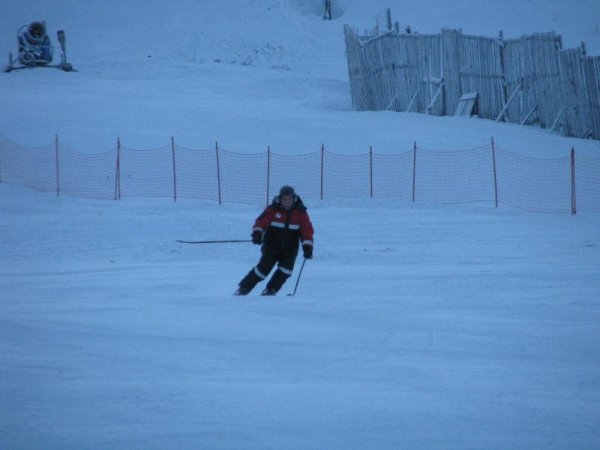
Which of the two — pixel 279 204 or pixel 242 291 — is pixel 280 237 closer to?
pixel 279 204

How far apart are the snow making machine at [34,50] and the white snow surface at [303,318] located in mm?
12020

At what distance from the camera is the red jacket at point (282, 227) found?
31.3 feet

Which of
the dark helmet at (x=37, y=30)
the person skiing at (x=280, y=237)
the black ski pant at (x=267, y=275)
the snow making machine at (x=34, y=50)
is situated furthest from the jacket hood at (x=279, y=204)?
the dark helmet at (x=37, y=30)

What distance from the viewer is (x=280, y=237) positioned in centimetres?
956

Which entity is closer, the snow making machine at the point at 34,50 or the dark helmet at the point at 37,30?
the dark helmet at the point at 37,30

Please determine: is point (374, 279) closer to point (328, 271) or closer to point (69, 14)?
point (328, 271)

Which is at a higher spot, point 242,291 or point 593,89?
point 593,89

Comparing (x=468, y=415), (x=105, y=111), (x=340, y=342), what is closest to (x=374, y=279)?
(x=340, y=342)

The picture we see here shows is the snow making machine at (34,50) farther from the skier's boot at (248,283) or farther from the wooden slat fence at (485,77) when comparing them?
the skier's boot at (248,283)

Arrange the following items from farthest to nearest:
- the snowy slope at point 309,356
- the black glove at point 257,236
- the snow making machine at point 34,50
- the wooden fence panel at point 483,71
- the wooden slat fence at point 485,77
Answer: the snow making machine at point 34,50 → the wooden fence panel at point 483,71 → the wooden slat fence at point 485,77 → the black glove at point 257,236 → the snowy slope at point 309,356

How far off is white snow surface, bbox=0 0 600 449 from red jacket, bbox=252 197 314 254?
686 millimetres

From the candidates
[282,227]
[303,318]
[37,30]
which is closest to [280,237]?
[282,227]

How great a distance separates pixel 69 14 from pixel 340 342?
46852 mm

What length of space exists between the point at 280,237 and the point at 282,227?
12cm
